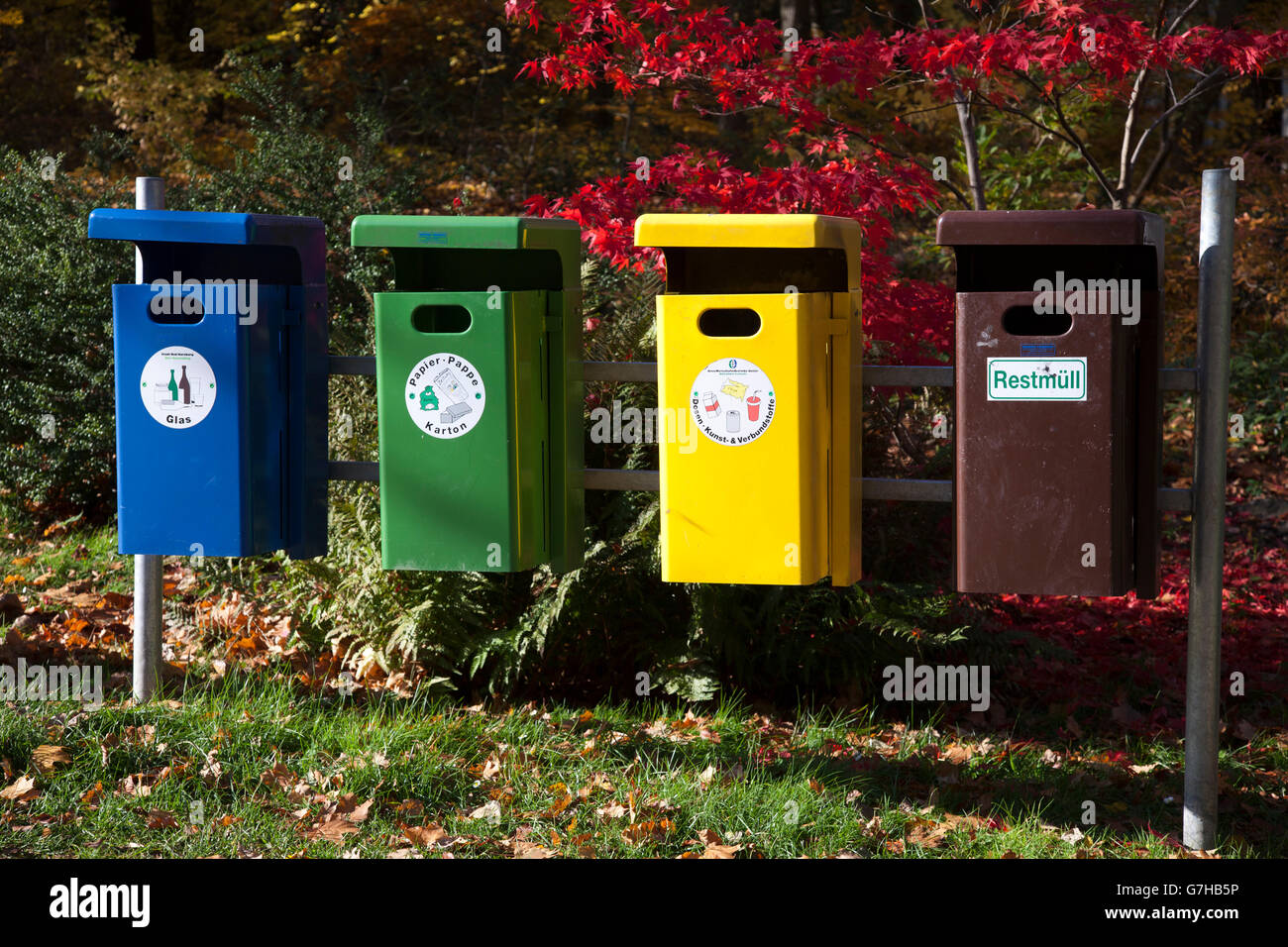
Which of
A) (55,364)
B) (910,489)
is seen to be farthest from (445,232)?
(55,364)

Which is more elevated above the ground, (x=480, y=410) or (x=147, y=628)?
(x=480, y=410)

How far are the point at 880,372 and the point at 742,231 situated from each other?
580 mm

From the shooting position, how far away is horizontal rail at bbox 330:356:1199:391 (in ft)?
10.8

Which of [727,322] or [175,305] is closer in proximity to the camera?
[175,305]

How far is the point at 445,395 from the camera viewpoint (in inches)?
134

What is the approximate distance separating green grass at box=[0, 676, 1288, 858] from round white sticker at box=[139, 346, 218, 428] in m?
0.96

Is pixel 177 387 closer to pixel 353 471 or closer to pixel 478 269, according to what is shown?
pixel 353 471

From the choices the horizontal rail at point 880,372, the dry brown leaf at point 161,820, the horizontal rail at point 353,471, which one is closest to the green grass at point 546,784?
the dry brown leaf at point 161,820

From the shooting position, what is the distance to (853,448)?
11.2 feet

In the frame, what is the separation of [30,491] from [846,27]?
417 inches

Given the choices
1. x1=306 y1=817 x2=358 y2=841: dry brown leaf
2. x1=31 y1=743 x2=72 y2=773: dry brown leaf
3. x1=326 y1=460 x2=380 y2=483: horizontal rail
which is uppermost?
x1=326 y1=460 x2=380 y2=483: horizontal rail

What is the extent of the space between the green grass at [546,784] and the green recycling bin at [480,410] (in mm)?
636

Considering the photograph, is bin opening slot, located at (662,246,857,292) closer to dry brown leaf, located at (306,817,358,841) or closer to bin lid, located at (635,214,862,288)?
bin lid, located at (635,214,862,288)

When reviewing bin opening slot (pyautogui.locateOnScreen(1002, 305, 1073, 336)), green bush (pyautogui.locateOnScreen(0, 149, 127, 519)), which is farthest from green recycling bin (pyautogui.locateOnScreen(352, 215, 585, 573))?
green bush (pyautogui.locateOnScreen(0, 149, 127, 519))
